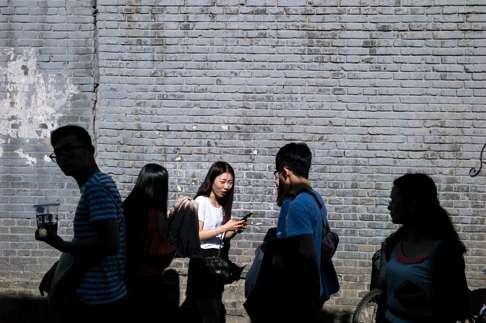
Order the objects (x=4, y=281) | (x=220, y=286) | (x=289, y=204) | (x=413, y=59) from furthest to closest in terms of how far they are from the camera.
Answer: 1. (x=4, y=281)
2. (x=413, y=59)
3. (x=220, y=286)
4. (x=289, y=204)

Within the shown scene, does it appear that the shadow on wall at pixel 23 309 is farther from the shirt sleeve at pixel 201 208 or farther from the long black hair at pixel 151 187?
the long black hair at pixel 151 187

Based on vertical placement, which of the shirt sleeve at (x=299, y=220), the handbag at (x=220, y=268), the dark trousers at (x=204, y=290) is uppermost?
the shirt sleeve at (x=299, y=220)

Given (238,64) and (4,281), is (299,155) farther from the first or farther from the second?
(4,281)

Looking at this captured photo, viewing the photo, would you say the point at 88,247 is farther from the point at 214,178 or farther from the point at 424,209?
the point at 214,178

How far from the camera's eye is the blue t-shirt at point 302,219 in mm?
4184

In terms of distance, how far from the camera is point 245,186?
6.88m

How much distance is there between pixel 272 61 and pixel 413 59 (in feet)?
4.42

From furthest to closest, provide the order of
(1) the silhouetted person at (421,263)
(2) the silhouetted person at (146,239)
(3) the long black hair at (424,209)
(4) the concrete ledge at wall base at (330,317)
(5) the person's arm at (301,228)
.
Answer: (4) the concrete ledge at wall base at (330,317) < (2) the silhouetted person at (146,239) < (5) the person's arm at (301,228) < (3) the long black hair at (424,209) < (1) the silhouetted person at (421,263)

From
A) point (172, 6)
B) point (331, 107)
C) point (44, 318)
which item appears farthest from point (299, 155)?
point (44, 318)

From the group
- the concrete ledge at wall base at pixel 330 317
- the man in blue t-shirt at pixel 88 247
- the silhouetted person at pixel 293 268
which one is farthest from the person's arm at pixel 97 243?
the concrete ledge at wall base at pixel 330 317

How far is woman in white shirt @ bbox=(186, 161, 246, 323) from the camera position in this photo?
5664 millimetres

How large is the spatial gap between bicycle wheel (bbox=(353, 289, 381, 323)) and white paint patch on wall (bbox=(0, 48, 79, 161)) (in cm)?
346

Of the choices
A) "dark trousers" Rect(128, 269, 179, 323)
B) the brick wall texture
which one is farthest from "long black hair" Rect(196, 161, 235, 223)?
"dark trousers" Rect(128, 269, 179, 323)

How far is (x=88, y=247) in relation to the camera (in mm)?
3654
